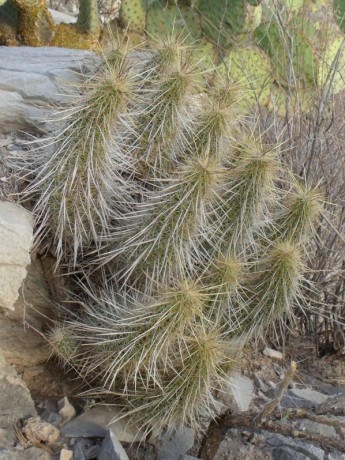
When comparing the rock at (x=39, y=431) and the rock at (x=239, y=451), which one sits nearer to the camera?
the rock at (x=39, y=431)

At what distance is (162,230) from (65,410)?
88 centimetres

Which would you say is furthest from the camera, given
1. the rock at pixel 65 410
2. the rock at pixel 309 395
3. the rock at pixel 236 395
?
the rock at pixel 309 395

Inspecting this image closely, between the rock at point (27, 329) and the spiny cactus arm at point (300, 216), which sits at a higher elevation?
the spiny cactus arm at point (300, 216)

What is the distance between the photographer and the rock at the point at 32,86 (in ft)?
11.3

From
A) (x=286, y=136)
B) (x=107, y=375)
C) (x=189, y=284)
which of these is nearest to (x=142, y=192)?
(x=189, y=284)

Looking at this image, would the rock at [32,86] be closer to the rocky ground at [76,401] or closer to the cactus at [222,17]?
the rocky ground at [76,401]

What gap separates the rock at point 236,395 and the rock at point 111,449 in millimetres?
535

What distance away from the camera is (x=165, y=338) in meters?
2.47

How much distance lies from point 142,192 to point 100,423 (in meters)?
0.99

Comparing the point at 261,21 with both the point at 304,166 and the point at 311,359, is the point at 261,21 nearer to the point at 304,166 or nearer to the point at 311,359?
the point at 304,166

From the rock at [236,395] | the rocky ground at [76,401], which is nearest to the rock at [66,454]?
the rocky ground at [76,401]

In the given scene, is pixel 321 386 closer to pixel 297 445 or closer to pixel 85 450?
pixel 297 445

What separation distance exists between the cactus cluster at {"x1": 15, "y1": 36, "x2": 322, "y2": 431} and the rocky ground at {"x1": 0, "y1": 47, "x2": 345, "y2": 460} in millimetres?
117

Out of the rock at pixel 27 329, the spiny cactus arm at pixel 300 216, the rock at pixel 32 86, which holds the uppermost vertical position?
the rock at pixel 32 86
